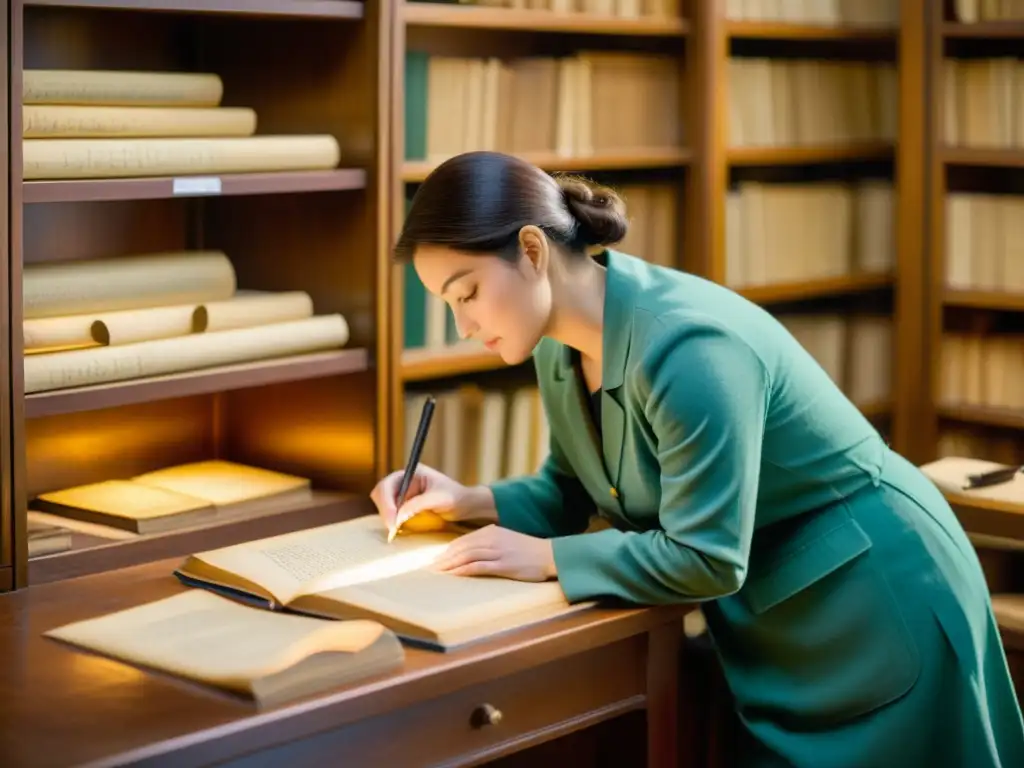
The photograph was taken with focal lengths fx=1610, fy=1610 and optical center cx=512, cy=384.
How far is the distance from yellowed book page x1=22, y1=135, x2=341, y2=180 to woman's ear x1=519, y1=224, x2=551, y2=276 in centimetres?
60

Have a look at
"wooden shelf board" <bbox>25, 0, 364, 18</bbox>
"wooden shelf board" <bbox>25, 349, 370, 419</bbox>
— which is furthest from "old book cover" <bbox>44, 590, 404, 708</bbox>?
"wooden shelf board" <bbox>25, 0, 364, 18</bbox>

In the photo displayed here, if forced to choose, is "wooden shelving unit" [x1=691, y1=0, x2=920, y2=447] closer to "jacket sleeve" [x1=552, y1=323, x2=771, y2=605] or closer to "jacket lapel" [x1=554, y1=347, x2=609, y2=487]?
"jacket lapel" [x1=554, y1=347, x2=609, y2=487]

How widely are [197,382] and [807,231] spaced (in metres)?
1.84

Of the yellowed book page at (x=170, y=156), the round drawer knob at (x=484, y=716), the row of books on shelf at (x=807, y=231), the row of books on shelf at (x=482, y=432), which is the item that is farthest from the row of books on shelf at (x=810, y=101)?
the round drawer knob at (x=484, y=716)

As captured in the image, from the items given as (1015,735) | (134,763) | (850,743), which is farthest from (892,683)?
(134,763)

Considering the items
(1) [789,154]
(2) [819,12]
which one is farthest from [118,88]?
(2) [819,12]

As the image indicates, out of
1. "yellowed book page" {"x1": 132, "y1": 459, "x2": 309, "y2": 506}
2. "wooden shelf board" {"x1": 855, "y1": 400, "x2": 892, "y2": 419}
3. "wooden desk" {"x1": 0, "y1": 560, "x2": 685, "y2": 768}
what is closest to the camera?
"wooden desk" {"x1": 0, "y1": 560, "x2": 685, "y2": 768}

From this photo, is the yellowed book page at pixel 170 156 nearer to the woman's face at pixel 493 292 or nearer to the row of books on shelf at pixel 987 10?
the woman's face at pixel 493 292

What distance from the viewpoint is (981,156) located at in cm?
366

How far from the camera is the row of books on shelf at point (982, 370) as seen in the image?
3.77m

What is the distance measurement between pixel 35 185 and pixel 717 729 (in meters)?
1.23

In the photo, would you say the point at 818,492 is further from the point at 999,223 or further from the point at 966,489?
the point at 999,223

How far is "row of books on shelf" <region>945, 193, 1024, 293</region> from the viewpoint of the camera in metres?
3.71

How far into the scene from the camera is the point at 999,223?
3727 millimetres
